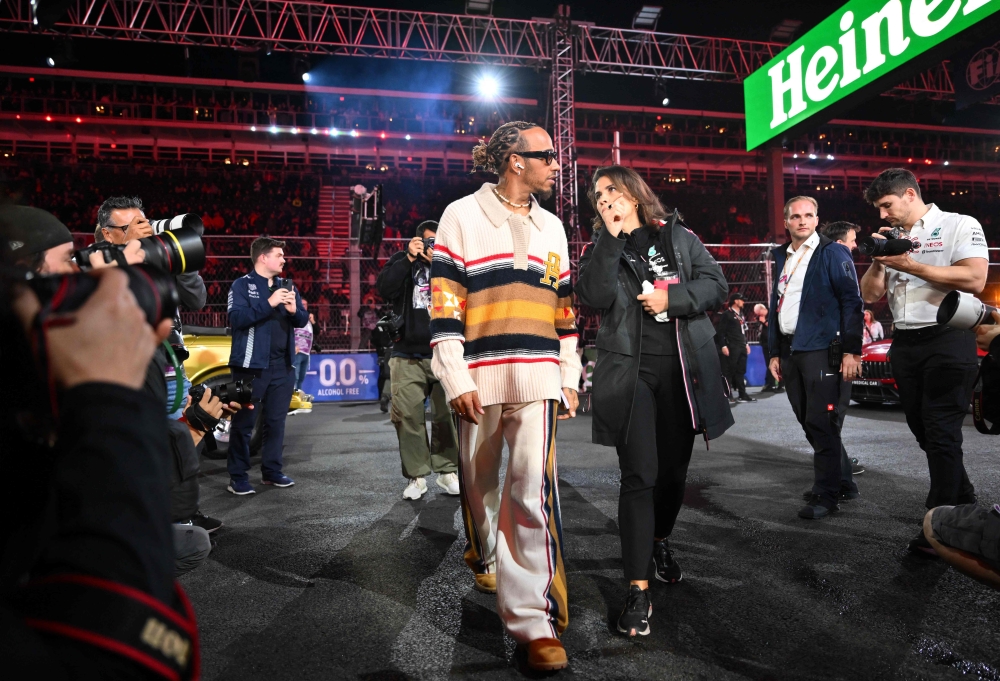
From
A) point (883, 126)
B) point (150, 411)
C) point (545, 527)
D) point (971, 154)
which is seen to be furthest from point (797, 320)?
point (971, 154)

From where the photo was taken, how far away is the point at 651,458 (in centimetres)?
250

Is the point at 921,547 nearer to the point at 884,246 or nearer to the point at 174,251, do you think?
the point at 884,246

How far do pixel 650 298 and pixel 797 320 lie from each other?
1.92 metres

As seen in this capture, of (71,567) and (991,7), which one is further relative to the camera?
(991,7)

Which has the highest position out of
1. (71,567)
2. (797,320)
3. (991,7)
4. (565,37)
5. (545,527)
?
(565,37)

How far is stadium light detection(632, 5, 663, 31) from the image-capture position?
15.3 metres

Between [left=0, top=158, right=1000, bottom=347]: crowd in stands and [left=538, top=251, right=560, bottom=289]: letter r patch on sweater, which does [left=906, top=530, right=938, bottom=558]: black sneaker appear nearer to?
[left=538, top=251, right=560, bottom=289]: letter r patch on sweater

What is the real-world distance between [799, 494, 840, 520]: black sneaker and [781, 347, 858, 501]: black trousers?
0.03m

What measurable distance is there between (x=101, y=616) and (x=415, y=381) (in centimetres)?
398

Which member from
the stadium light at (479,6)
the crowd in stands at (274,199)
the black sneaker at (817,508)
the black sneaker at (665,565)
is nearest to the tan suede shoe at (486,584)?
the black sneaker at (665,565)

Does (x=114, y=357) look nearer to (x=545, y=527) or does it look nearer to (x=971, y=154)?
(x=545, y=527)

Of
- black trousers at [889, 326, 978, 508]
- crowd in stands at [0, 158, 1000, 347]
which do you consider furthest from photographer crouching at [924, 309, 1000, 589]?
crowd in stands at [0, 158, 1000, 347]

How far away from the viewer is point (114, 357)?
2.37 ft

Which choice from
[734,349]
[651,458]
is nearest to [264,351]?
[651,458]
